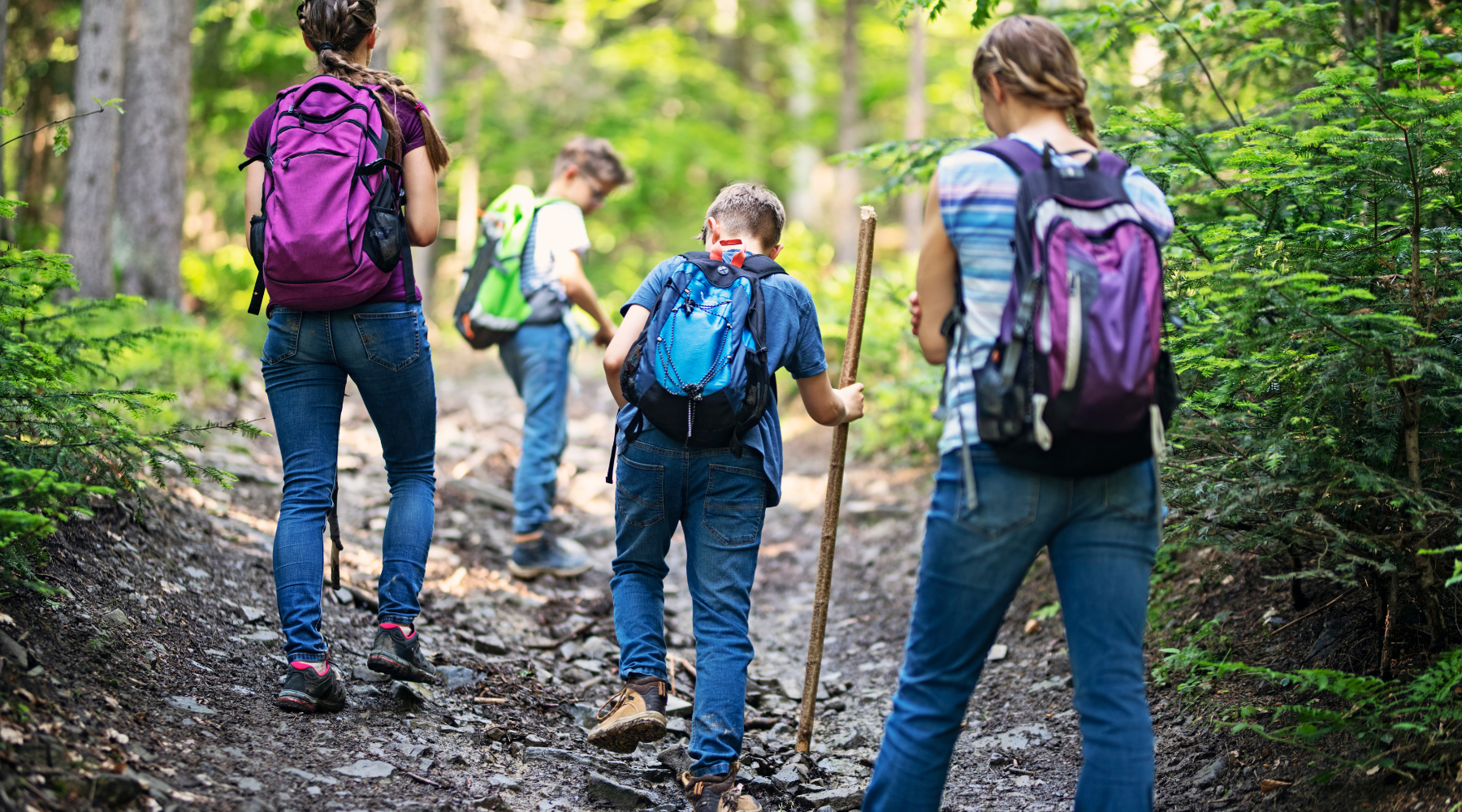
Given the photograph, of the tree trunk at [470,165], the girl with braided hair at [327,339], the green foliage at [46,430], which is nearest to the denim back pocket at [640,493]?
the girl with braided hair at [327,339]

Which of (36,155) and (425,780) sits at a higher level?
(36,155)

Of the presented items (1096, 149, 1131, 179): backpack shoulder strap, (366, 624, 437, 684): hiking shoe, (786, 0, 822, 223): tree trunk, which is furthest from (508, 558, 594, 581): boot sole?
(786, 0, 822, 223): tree trunk

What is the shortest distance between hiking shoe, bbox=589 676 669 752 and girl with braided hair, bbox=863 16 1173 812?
1084mm

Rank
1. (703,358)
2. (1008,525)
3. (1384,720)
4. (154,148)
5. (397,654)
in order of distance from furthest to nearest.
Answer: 1. (154,148)
2. (397,654)
3. (703,358)
4. (1384,720)
5. (1008,525)

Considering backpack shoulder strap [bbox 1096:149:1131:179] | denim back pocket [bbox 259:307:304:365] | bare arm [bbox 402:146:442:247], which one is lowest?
denim back pocket [bbox 259:307:304:365]

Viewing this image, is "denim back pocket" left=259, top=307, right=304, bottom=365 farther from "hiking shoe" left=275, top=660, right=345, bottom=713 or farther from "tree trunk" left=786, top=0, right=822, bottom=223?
"tree trunk" left=786, top=0, right=822, bottom=223

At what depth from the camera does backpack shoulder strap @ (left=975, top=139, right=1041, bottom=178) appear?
2.47 metres

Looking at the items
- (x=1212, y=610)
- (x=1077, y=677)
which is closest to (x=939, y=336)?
(x=1077, y=677)

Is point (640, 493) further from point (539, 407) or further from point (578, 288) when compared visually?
point (539, 407)

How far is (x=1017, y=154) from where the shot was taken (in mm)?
2484

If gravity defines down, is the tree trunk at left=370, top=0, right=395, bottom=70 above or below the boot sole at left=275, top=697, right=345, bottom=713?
above

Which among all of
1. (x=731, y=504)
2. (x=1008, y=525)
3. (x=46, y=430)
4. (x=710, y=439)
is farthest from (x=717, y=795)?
(x=46, y=430)

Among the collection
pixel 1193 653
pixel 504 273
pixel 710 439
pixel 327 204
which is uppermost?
pixel 327 204

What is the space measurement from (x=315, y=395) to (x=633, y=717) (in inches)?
62.4
